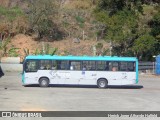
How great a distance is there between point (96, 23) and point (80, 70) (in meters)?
26.0

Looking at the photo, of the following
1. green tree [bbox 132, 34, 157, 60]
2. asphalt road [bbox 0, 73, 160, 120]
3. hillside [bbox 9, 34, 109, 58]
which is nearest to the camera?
asphalt road [bbox 0, 73, 160, 120]

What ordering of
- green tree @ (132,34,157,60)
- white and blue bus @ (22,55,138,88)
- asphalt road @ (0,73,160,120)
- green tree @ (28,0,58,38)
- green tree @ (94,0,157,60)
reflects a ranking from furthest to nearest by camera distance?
green tree @ (28,0,58,38)
green tree @ (94,0,157,60)
green tree @ (132,34,157,60)
white and blue bus @ (22,55,138,88)
asphalt road @ (0,73,160,120)

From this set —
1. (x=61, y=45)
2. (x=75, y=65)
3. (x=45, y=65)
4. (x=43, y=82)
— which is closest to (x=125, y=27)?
(x=61, y=45)

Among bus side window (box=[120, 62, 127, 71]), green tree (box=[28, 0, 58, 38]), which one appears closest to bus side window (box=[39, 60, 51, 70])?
bus side window (box=[120, 62, 127, 71])

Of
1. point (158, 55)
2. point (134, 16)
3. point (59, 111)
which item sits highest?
point (134, 16)

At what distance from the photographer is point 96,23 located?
59500 mm

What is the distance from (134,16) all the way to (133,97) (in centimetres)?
2291

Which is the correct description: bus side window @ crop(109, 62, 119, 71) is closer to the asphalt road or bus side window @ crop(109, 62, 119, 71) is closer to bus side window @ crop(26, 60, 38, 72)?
the asphalt road

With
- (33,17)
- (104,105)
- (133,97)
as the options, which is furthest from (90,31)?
(104,105)

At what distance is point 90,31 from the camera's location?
2324 inches

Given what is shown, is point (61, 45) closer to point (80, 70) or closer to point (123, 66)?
point (80, 70)

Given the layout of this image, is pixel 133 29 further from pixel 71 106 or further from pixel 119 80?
pixel 71 106

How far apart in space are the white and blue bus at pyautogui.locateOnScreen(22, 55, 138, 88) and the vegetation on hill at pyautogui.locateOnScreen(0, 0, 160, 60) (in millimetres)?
14133

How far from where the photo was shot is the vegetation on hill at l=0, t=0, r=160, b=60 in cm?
4891
